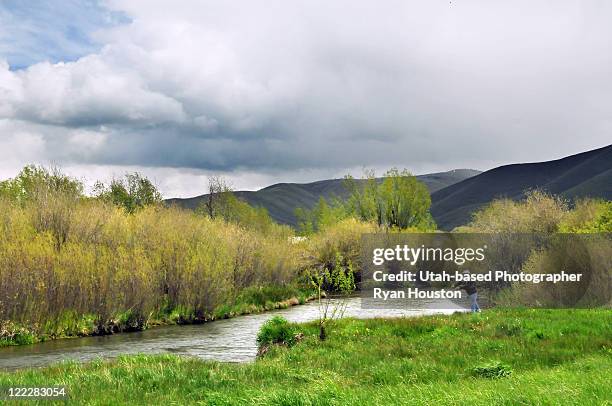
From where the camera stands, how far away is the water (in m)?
25.4

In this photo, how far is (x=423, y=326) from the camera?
24.3 meters

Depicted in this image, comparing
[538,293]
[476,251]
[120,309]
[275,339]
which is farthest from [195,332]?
[476,251]

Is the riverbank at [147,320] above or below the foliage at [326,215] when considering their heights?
below

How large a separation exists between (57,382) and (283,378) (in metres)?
5.02

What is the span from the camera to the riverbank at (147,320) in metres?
30.8

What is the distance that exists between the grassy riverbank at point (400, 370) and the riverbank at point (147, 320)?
15.0 m

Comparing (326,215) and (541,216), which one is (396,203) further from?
(541,216)

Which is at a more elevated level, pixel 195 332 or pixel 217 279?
pixel 217 279

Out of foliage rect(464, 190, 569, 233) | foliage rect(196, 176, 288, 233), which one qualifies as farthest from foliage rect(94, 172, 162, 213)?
foliage rect(464, 190, 569, 233)

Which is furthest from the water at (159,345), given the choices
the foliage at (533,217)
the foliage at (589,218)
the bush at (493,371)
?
the foliage at (533,217)

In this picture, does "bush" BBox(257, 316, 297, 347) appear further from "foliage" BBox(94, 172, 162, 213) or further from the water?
"foliage" BBox(94, 172, 162, 213)

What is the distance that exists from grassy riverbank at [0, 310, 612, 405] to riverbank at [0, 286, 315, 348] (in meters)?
15.0

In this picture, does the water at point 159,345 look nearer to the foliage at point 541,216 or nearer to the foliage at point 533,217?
the foliage at point 533,217

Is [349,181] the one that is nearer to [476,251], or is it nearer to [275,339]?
[476,251]
